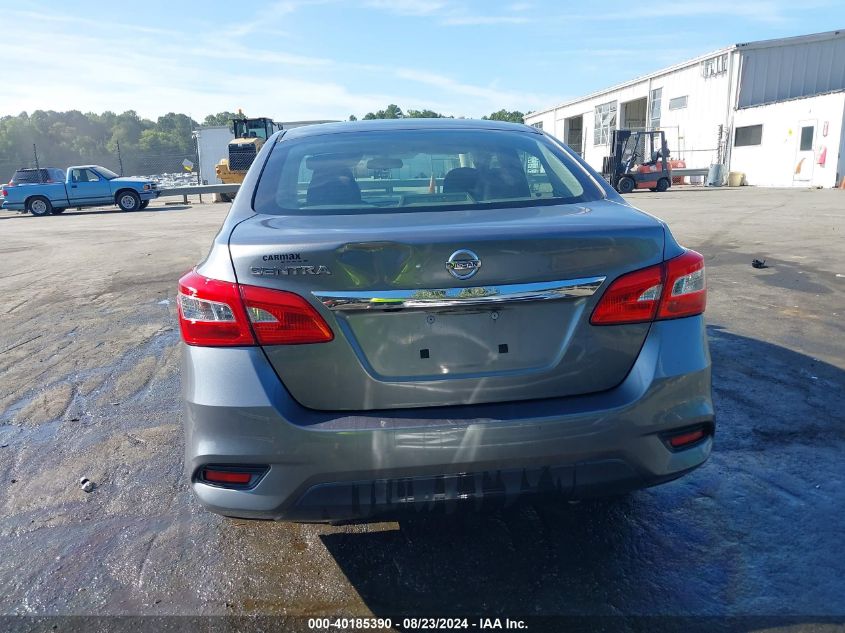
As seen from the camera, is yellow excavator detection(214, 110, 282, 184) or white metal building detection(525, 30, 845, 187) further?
yellow excavator detection(214, 110, 282, 184)

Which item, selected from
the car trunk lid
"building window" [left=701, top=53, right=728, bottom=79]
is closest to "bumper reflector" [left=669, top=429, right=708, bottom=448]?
the car trunk lid

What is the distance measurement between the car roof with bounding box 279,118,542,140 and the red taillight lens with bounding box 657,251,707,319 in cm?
143

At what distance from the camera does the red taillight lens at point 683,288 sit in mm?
2125

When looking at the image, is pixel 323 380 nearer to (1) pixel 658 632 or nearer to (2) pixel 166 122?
(1) pixel 658 632

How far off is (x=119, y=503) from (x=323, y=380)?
164 cm

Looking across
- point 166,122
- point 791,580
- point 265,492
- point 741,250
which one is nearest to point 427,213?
point 265,492

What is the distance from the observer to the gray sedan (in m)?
1.96

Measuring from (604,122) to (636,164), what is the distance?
663 inches

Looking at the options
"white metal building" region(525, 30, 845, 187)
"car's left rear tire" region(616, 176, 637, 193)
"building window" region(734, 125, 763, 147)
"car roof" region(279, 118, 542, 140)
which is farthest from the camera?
"building window" region(734, 125, 763, 147)

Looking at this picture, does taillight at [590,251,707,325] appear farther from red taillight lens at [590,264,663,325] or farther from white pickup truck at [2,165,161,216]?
white pickup truck at [2,165,161,216]

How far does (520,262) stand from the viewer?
6.48 feet

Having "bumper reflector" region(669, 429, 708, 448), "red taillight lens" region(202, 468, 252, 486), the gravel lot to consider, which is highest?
"bumper reflector" region(669, 429, 708, 448)

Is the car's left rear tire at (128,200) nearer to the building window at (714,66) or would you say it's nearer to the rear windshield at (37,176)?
the rear windshield at (37,176)

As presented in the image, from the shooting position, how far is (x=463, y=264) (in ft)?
6.40
